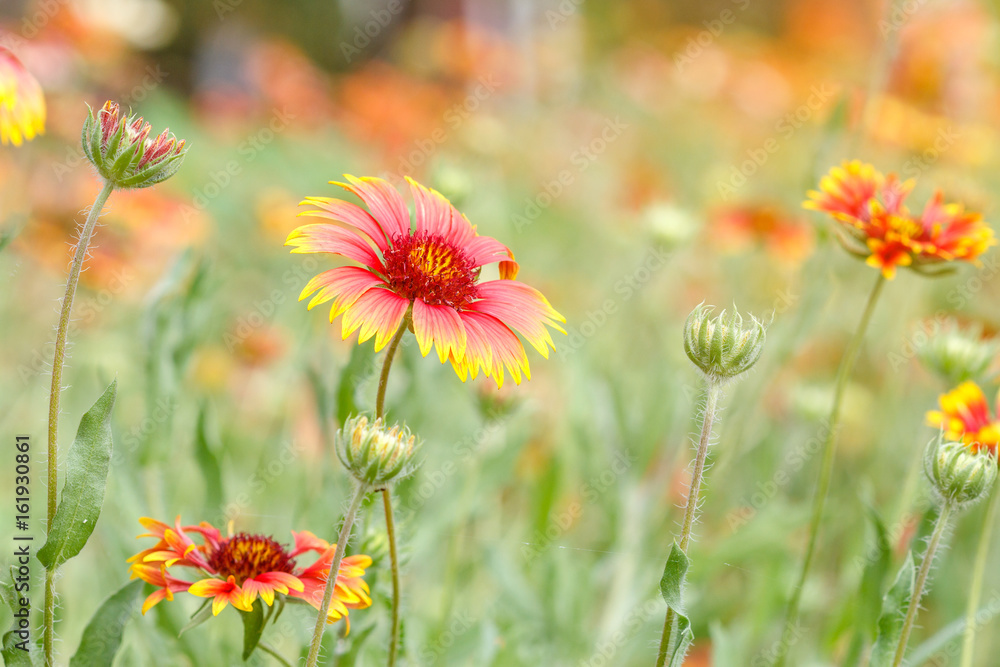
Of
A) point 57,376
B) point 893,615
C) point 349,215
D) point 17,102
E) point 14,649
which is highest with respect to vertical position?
point 17,102

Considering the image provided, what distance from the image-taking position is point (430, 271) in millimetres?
887

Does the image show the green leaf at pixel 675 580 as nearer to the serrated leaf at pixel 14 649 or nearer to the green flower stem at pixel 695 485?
the green flower stem at pixel 695 485

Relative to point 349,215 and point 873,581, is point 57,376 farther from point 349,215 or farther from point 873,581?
point 873,581

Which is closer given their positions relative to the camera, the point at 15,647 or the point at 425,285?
the point at 15,647

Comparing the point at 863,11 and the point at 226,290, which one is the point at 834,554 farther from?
the point at 863,11

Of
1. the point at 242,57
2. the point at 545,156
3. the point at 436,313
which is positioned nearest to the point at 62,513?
the point at 436,313

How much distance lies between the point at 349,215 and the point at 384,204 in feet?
0.22

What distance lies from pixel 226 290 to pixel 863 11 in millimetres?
7437

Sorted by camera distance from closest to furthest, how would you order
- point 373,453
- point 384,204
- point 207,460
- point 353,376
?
point 373,453 < point 384,204 < point 353,376 < point 207,460

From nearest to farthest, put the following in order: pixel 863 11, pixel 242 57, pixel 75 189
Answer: pixel 75 189 < pixel 242 57 < pixel 863 11

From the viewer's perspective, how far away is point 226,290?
120 inches

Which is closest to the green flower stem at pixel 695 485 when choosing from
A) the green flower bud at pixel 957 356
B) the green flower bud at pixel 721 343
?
the green flower bud at pixel 721 343

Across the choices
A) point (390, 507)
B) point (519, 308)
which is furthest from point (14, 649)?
point (519, 308)

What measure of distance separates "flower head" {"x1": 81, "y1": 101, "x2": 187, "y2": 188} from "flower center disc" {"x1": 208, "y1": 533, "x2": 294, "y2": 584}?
35 cm
